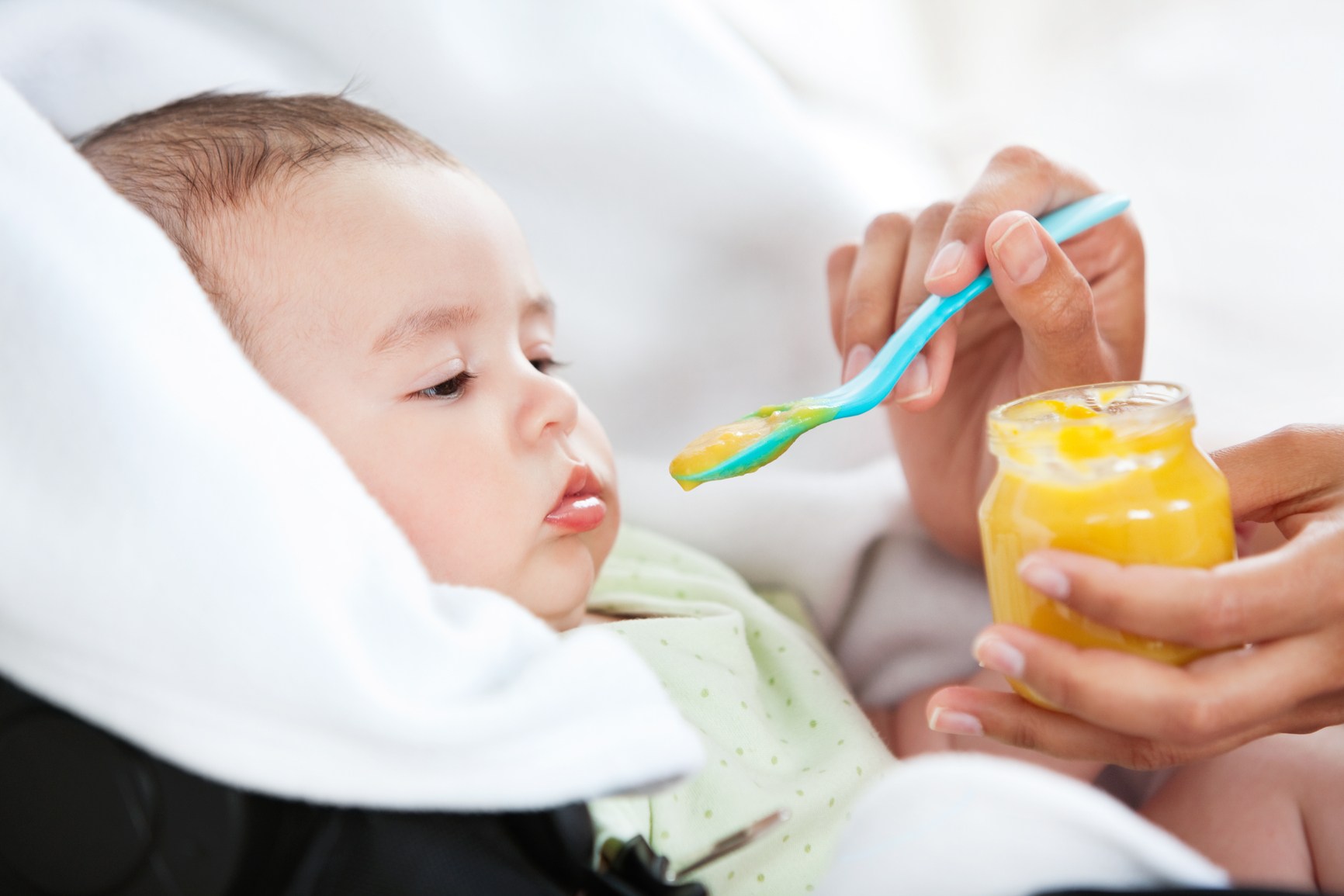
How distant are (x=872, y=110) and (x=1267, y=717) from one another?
49.8 inches

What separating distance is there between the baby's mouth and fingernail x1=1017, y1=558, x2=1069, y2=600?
0.45 metres

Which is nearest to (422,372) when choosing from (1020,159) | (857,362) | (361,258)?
(361,258)

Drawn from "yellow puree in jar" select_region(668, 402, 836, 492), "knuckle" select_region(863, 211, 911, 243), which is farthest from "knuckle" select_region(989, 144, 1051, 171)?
"yellow puree in jar" select_region(668, 402, 836, 492)

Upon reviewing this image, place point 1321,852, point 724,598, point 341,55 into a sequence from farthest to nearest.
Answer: point 341,55, point 724,598, point 1321,852

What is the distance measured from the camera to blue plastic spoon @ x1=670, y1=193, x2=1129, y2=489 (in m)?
0.92

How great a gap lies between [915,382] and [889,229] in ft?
0.83

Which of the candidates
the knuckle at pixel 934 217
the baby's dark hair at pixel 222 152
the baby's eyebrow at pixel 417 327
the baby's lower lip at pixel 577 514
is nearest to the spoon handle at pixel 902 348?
the knuckle at pixel 934 217

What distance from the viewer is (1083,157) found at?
1.67 meters

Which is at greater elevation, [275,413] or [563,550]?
[275,413]

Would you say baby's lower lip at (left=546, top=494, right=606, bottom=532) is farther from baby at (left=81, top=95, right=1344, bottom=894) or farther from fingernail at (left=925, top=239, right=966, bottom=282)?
fingernail at (left=925, top=239, right=966, bottom=282)

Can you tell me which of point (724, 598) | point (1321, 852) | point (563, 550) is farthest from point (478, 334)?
point (1321, 852)

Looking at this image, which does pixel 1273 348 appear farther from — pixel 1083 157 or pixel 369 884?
pixel 369 884

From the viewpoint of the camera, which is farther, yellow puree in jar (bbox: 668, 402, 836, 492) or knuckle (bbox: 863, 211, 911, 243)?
knuckle (bbox: 863, 211, 911, 243)

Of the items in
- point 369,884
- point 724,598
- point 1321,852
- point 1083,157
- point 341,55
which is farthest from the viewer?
point 1083,157
